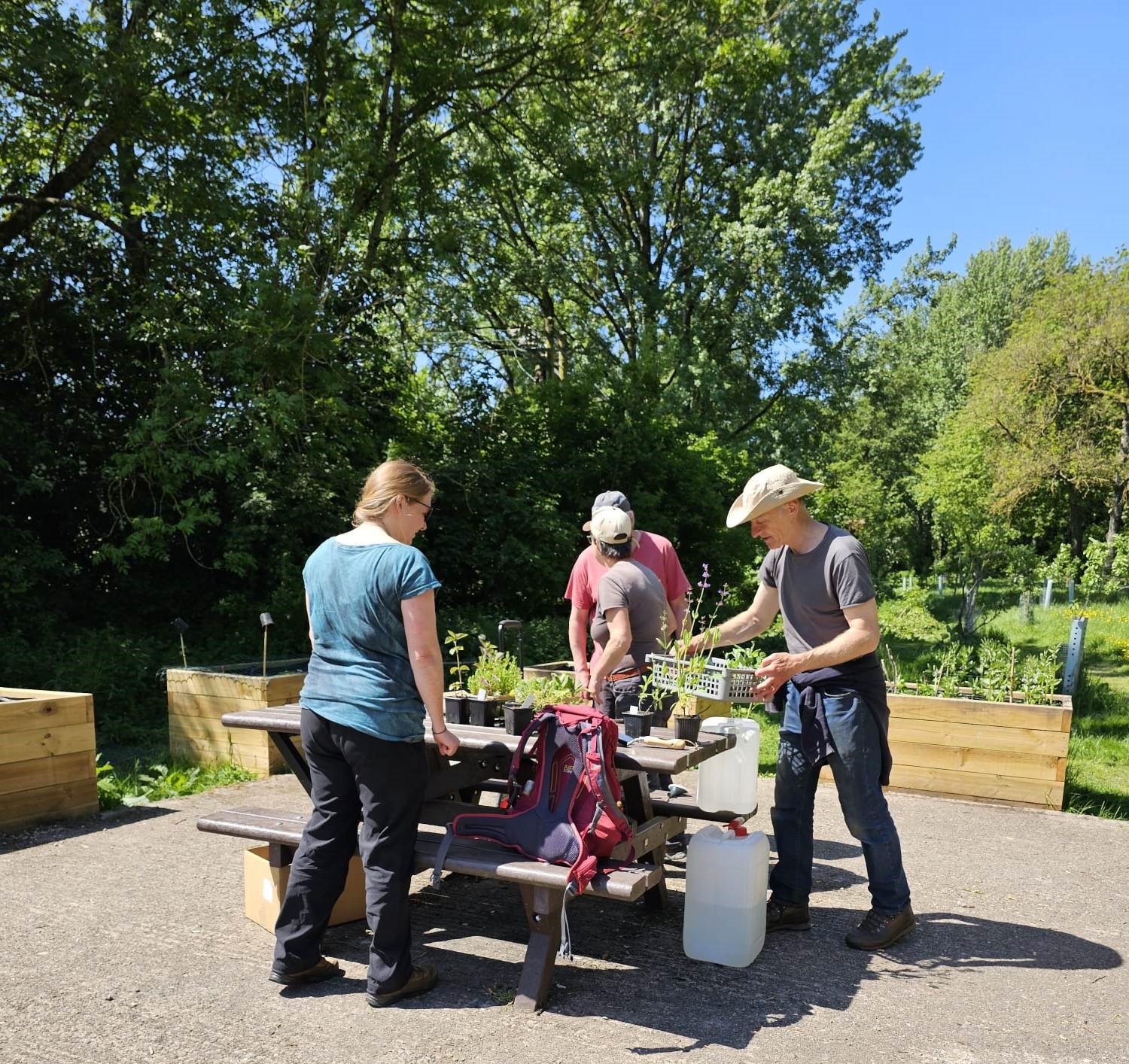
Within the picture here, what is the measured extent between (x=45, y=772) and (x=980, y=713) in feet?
18.4

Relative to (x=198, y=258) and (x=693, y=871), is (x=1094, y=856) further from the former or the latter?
(x=198, y=258)

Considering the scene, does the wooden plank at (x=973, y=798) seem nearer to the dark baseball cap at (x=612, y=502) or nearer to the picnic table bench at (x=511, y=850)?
the picnic table bench at (x=511, y=850)

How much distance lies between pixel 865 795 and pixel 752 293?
55.9ft

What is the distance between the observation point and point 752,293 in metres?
19.7

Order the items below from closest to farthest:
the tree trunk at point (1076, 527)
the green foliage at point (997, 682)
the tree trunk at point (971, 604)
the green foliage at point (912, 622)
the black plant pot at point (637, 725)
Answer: the black plant pot at point (637, 725), the green foliage at point (997, 682), the green foliage at point (912, 622), the tree trunk at point (971, 604), the tree trunk at point (1076, 527)

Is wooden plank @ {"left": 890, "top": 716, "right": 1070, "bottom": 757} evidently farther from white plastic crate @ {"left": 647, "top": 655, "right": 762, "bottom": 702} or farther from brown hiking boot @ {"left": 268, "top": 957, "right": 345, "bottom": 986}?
brown hiking boot @ {"left": 268, "top": 957, "right": 345, "bottom": 986}

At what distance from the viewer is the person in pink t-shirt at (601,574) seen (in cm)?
530

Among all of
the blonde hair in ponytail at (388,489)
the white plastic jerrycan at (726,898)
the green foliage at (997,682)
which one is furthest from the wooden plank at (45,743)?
the green foliage at (997,682)

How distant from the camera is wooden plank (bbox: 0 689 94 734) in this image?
17.9 feet

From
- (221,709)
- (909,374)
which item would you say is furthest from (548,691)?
(909,374)

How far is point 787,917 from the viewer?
417cm

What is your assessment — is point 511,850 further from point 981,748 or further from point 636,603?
point 981,748

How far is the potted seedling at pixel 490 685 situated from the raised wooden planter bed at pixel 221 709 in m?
2.74

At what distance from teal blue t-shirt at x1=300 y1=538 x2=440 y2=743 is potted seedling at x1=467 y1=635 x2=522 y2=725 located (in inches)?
36.4
